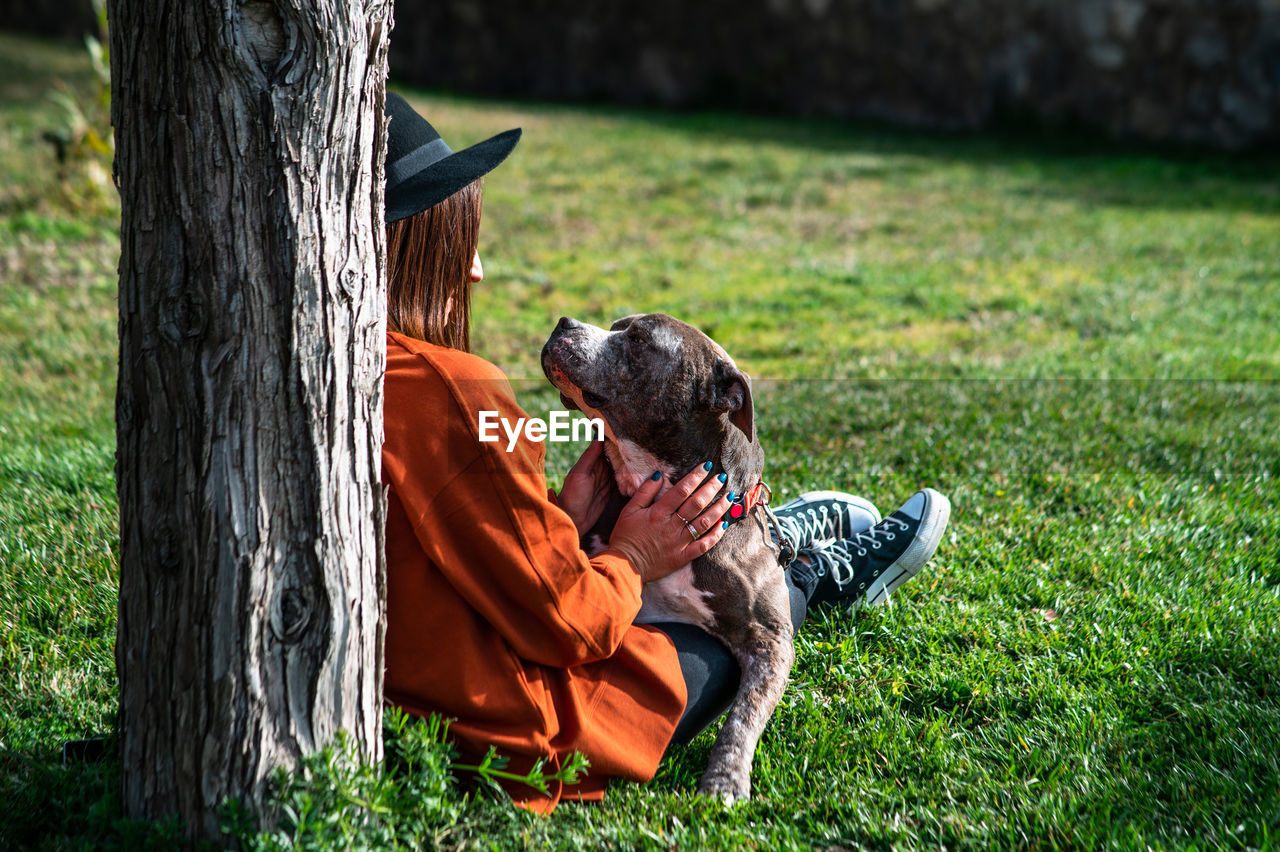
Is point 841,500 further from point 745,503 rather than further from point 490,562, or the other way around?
point 490,562

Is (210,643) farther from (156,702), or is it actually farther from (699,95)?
(699,95)

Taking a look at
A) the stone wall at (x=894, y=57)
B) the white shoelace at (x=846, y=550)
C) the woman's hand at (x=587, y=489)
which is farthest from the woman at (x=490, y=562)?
the stone wall at (x=894, y=57)

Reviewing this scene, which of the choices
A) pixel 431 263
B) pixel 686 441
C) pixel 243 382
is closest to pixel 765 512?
pixel 686 441

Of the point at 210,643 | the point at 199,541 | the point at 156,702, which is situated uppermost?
the point at 199,541

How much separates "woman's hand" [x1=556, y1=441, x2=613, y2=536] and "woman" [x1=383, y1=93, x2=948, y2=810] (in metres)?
0.24

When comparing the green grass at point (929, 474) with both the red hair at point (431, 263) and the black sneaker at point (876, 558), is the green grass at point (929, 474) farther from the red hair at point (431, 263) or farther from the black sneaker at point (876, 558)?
the red hair at point (431, 263)

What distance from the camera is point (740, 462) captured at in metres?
3.28

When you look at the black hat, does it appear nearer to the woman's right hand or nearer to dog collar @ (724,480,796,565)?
the woman's right hand

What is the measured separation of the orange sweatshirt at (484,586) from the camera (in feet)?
7.97

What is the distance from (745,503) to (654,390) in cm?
45

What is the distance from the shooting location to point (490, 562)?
2.43 metres

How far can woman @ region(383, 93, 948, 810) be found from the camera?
2.44m

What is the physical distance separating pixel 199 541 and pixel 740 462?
1.61 metres

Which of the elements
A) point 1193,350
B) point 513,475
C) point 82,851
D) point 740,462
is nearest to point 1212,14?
point 1193,350
